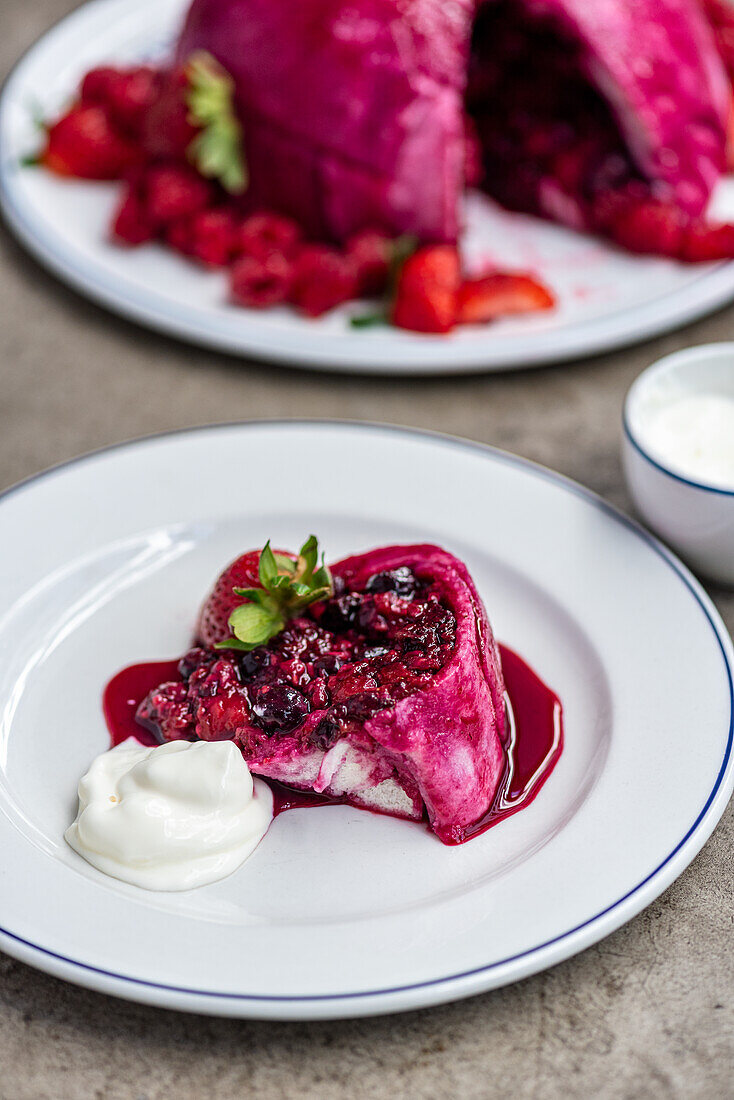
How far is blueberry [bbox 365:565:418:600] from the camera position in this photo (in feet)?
5.30

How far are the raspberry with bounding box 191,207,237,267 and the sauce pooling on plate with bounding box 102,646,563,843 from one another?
3.82 feet

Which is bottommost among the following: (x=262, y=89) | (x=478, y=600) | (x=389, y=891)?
(x=389, y=891)

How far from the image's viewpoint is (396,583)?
162cm

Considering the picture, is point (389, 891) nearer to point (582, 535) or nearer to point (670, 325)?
point (582, 535)

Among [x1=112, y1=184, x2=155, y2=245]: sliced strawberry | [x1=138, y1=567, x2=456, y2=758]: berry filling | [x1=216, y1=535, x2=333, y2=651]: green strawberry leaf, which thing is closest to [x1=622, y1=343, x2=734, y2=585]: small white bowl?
[x1=138, y1=567, x2=456, y2=758]: berry filling

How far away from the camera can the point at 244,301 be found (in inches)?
98.7

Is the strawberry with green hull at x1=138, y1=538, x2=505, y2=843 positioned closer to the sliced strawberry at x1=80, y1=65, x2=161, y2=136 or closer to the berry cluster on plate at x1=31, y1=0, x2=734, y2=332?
the berry cluster on plate at x1=31, y1=0, x2=734, y2=332

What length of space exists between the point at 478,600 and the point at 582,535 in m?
0.34

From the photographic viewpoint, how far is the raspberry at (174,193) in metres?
2.64

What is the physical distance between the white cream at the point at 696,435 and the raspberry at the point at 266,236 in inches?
38.5

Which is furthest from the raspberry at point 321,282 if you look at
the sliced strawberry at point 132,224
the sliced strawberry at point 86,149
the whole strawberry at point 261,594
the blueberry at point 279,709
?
the blueberry at point 279,709

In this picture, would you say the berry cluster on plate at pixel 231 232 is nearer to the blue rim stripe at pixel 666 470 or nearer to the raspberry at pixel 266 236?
the raspberry at pixel 266 236

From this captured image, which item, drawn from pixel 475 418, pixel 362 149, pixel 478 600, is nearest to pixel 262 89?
pixel 362 149

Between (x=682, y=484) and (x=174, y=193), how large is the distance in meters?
1.39
